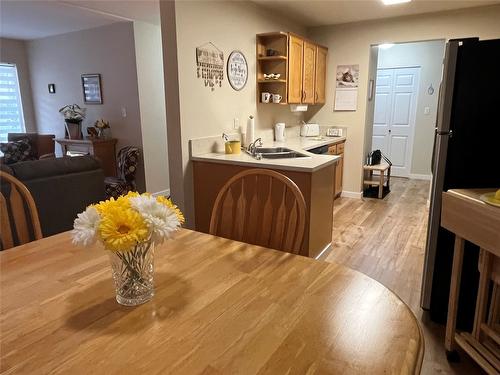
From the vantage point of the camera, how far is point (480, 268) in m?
1.63

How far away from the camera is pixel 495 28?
3.92m

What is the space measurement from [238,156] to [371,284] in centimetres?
219

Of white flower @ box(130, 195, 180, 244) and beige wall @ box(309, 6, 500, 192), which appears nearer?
white flower @ box(130, 195, 180, 244)

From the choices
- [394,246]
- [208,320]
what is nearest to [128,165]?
[394,246]

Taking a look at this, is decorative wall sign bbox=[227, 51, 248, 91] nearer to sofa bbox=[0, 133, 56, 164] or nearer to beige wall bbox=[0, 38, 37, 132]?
sofa bbox=[0, 133, 56, 164]

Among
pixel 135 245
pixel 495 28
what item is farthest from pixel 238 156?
pixel 495 28

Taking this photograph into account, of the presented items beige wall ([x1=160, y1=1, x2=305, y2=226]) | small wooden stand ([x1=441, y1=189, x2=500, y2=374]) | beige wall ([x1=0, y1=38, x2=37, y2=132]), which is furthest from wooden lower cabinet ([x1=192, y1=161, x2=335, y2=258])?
beige wall ([x1=0, y1=38, x2=37, y2=132])

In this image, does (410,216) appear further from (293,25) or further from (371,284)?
(371,284)

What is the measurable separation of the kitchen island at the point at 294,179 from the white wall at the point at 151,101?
1809 millimetres

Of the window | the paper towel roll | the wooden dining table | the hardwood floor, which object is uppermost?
the window

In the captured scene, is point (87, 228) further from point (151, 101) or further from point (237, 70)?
point (151, 101)

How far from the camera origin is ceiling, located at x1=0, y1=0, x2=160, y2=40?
366 centimetres

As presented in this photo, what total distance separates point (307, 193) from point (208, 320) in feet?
5.80

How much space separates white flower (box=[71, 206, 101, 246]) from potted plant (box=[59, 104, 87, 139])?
468 centimetres
